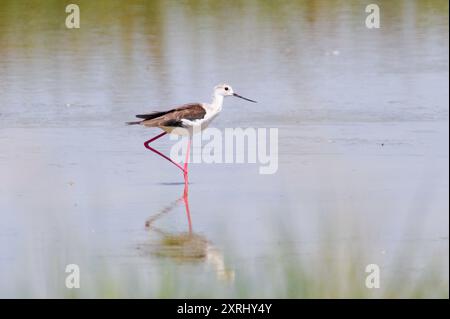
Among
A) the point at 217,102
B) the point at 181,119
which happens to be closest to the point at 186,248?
the point at 181,119

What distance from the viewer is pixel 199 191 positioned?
937 centimetres

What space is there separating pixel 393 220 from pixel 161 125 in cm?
302

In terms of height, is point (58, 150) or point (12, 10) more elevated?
point (12, 10)

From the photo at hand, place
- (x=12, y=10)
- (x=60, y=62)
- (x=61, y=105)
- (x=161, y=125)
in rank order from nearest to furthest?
(x=161, y=125) < (x=61, y=105) < (x=60, y=62) < (x=12, y=10)

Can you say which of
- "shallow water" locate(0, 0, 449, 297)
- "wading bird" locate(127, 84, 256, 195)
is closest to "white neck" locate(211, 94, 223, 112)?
"wading bird" locate(127, 84, 256, 195)

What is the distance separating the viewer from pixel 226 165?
33.1ft

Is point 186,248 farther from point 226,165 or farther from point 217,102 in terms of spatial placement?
point 217,102

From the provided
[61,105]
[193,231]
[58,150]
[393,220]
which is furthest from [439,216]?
[61,105]

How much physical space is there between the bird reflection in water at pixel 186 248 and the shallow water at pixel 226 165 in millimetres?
20

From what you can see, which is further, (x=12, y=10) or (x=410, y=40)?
(x=12, y=10)

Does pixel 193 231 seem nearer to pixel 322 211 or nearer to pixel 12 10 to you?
pixel 322 211

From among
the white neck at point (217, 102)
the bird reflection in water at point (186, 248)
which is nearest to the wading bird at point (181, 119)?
the white neck at point (217, 102)

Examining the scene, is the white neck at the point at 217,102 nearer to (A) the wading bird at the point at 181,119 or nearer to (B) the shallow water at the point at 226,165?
(A) the wading bird at the point at 181,119

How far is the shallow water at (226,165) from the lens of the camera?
720cm
